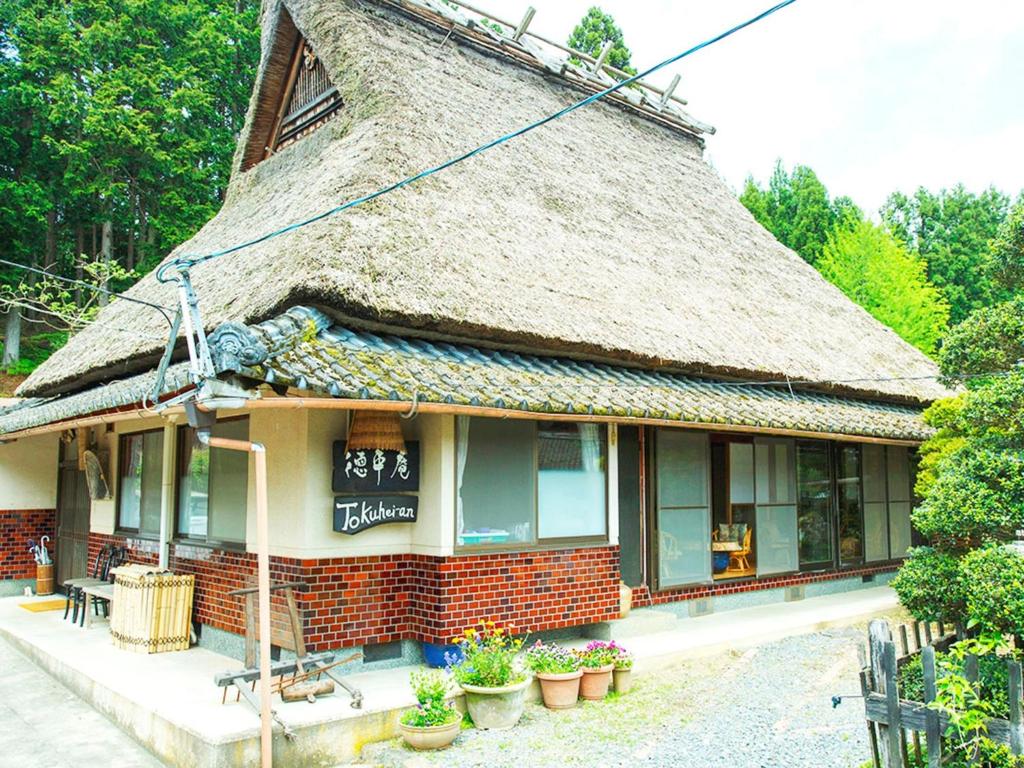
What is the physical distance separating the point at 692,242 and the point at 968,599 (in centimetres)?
732

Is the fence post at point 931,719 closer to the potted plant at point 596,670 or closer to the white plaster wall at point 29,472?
the potted plant at point 596,670

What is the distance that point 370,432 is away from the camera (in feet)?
21.2

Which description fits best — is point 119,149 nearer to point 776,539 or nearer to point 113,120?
point 113,120

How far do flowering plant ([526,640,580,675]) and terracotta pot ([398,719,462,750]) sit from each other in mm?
1077

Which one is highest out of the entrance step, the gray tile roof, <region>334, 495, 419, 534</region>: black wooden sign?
the gray tile roof

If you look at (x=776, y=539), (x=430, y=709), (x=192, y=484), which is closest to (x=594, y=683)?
(x=430, y=709)

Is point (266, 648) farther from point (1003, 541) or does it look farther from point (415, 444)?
point (1003, 541)

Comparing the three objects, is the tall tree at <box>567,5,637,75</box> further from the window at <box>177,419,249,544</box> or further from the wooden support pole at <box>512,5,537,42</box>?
the window at <box>177,419,249,544</box>

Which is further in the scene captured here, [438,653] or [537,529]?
[537,529]

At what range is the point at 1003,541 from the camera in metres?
5.36

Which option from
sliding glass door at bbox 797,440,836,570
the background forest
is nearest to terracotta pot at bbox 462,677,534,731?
sliding glass door at bbox 797,440,836,570

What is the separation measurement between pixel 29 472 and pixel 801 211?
92.6ft

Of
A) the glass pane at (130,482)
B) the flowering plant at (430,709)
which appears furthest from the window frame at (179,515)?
the flowering plant at (430,709)

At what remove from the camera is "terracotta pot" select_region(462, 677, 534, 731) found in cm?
566
